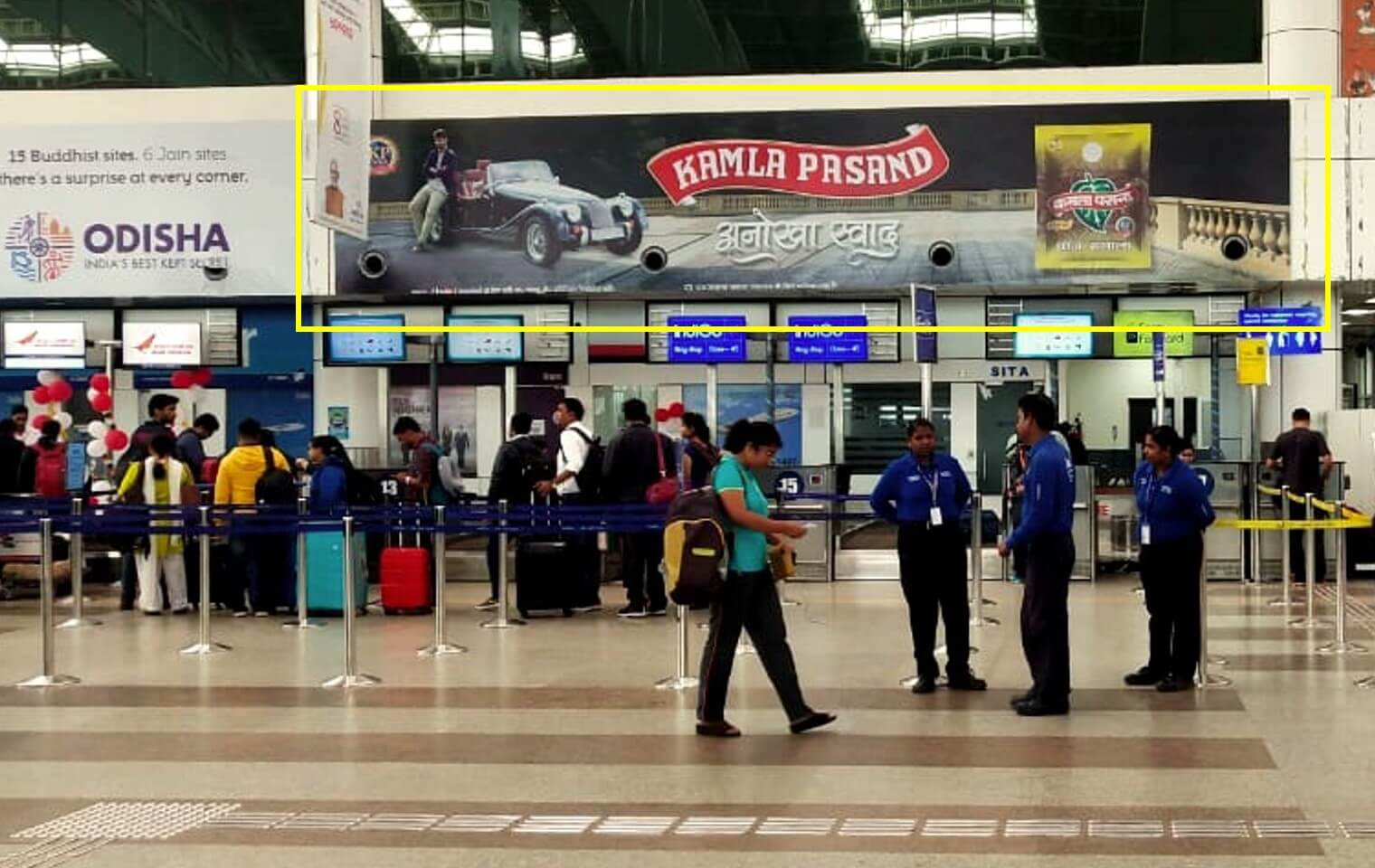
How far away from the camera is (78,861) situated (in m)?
6.88

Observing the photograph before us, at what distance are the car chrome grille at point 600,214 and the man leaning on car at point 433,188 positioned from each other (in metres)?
1.79

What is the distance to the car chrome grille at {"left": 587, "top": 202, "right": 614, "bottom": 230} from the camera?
70.3 feet

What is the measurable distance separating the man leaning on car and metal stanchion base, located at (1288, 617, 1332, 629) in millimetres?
11561

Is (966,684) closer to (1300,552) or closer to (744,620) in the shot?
(744,620)

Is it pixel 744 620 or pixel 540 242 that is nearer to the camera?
pixel 744 620

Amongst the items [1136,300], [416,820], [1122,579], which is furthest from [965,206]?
[416,820]

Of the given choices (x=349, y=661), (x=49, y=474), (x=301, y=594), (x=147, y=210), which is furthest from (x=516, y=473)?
(x=147, y=210)

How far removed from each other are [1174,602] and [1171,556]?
30 cm

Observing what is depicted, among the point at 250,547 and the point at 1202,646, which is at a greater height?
the point at 250,547

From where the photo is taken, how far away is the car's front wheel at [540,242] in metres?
21.5

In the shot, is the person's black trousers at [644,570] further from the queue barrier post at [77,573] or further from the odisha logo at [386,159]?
the odisha logo at [386,159]

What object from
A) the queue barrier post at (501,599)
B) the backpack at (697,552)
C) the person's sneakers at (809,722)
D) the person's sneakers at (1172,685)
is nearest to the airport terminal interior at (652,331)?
the person's sneakers at (1172,685)

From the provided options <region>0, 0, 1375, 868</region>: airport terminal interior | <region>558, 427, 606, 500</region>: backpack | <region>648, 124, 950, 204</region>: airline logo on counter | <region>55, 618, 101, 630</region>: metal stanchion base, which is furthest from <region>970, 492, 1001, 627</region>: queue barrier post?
<region>55, 618, 101, 630</region>: metal stanchion base

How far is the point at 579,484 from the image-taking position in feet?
54.2
